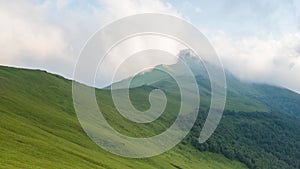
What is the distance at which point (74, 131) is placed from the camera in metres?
147

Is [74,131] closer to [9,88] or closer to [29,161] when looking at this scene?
[9,88]

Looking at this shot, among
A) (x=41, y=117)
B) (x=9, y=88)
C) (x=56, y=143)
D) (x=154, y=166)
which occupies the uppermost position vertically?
(x=9, y=88)

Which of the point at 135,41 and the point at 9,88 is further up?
the point at 9,88

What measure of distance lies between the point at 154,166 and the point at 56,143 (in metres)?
54.6

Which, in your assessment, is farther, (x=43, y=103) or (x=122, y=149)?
(x=43, y=103)

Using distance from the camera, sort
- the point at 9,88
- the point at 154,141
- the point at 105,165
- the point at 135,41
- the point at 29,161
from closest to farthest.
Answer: the point at 135,41 < the point at 29,161 < the point at 105,165 < the point at 9,88 < the point at 154,141

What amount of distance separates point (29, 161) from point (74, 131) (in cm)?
7077

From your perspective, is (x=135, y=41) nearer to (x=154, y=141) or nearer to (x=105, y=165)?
(x=105, y=165)

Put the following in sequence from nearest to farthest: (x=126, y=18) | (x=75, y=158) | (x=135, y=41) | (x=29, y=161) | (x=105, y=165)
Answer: (x=126, y=18), (x=135, y=41), (x=29, y=161), (x=75, y=158), (x=105, y=165)

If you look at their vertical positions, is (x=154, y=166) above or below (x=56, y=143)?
below

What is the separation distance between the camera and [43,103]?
183 meters

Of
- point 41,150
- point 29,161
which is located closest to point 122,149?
point 41,150

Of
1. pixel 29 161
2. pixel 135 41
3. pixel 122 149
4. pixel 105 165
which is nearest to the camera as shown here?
pixel 135 41

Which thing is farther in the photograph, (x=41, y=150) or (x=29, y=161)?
(x=41, y=150)
